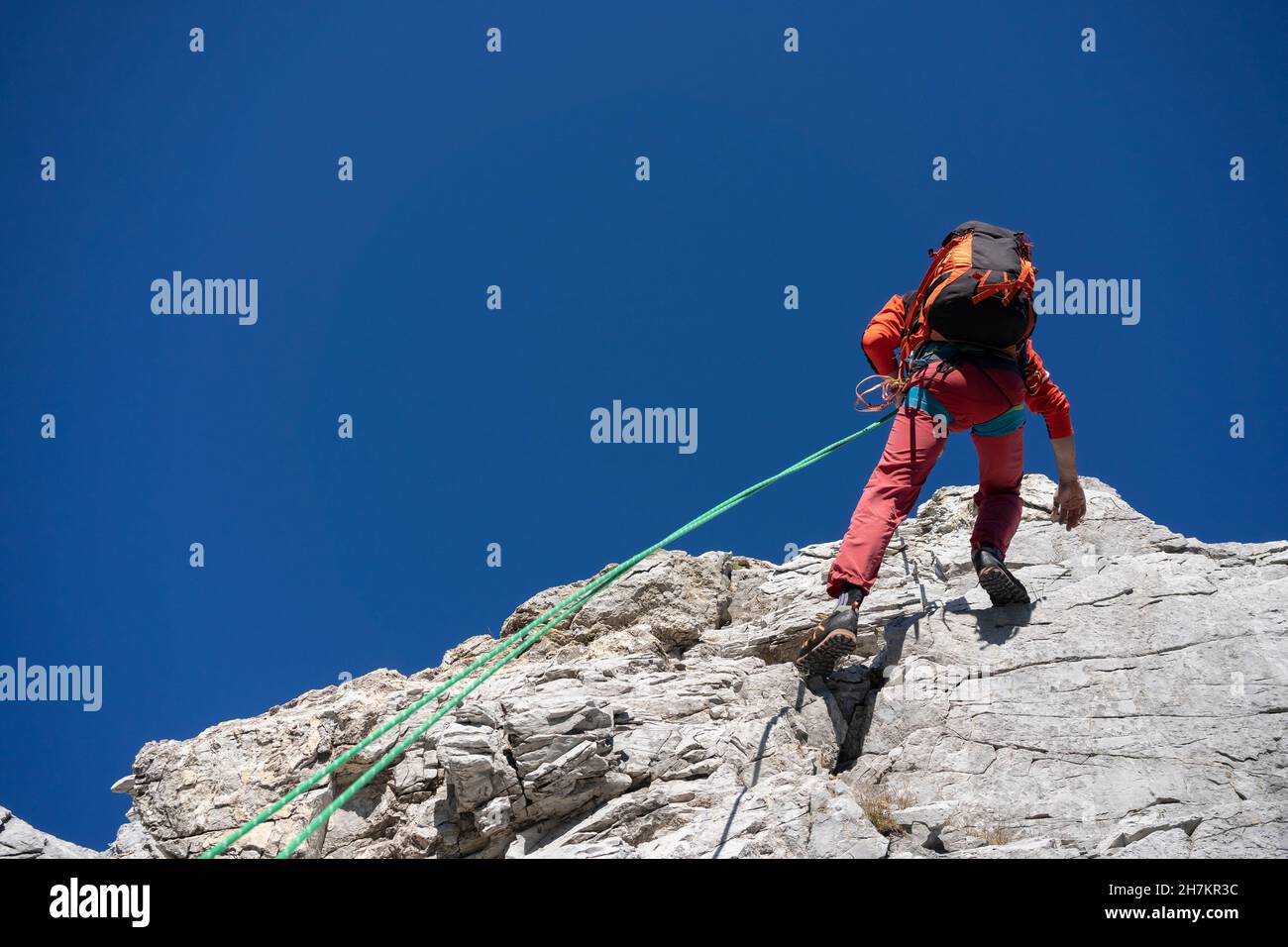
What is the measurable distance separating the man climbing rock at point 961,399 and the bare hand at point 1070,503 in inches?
0.8

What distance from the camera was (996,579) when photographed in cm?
1024

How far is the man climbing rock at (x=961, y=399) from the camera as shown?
950cm

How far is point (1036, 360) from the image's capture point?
10273 millimetres

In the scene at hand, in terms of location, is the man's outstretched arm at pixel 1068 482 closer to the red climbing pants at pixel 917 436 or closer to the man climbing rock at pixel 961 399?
the man climbing rock at pixel 961 399

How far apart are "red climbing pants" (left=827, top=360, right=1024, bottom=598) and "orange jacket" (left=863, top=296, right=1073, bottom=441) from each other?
35 cm

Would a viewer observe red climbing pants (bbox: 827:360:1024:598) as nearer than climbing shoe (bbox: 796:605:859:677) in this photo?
No

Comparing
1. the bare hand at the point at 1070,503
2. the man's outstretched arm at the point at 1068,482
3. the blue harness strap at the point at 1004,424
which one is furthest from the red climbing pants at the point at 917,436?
the bare hand at the point at 1070,503

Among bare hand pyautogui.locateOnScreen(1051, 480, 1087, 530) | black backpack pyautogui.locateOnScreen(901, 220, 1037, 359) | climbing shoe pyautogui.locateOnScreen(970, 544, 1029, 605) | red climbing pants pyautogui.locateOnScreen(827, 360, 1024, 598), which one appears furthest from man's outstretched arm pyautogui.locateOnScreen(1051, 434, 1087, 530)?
black backpack pyautogui.locateOnScreen(901, 220, 1037, 359)

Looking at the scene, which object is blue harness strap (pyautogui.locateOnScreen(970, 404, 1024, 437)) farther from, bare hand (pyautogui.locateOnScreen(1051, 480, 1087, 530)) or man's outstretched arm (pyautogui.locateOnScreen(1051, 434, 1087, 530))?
bare hand (pyautogui.locateOnScreen(1051, 480, 1087, 530))

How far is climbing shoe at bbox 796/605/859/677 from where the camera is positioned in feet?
30.0

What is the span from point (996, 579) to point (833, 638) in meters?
2.19

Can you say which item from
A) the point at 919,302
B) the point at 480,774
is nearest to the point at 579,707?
the point at 480,774

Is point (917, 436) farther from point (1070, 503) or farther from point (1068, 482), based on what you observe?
point (1070, 503)
